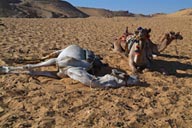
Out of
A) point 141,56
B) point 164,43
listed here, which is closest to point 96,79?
point 141,56

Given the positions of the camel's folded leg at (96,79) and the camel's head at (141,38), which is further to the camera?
the camel's head at (141,38)

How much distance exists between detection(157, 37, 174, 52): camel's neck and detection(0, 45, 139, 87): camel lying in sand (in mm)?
3053

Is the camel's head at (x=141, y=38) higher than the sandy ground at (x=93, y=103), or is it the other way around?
the camel's head at (x=141, y=38)

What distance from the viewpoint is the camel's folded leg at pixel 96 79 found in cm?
636

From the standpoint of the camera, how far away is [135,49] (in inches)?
292

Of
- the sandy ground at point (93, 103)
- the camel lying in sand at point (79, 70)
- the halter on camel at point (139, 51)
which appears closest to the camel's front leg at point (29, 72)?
the camel lying in sand at point (79, 70)

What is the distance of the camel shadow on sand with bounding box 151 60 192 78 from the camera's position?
7834 millimetres

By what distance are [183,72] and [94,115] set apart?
137 inches

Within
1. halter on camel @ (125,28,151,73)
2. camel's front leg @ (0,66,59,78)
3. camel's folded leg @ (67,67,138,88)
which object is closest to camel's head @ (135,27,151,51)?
halter on camel @ (125,28,151,73)

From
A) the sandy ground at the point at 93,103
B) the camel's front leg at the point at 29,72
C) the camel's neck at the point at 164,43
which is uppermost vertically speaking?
the camel's neck at the point at 164,43

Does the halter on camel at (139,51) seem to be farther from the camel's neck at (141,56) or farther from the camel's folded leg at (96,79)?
the camel's folded leg at (96,79)

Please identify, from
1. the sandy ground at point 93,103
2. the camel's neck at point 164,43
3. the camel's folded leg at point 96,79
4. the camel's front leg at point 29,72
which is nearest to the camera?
the sandy ground at point 93,103

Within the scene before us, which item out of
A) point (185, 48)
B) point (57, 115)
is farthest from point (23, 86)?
point (185, 48)

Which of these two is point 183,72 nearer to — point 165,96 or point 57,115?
point 165,96
